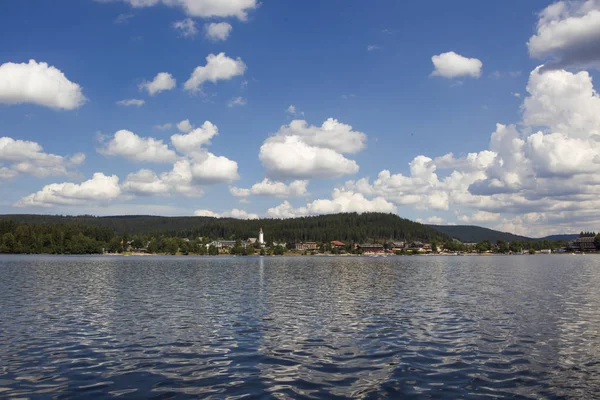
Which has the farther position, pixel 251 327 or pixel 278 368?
pixel 251 327

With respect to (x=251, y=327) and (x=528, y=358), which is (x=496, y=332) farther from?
(x=251, y=327)

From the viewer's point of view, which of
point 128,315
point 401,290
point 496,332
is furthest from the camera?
point 401,290

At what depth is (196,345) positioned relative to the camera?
93.1ft

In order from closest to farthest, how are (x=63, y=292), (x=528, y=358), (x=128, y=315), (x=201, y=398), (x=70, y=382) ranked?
(x=201, y=398) < (x=70, y=382) < (x=528, y=358) < (x=128, y=315) < (x=63, y=292)

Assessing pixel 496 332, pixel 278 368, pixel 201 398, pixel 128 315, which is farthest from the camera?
pixel 128 315

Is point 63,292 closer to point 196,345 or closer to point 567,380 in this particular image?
point 196,345

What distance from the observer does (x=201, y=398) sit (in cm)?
1858

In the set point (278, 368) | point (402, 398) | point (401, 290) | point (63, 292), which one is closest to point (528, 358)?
point (402, 398)

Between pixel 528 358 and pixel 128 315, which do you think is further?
pixel 128 315

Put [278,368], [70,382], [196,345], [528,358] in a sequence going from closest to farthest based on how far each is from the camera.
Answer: [70,382]
[278,368]
[528,358]
[196,345]

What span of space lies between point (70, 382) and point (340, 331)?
59.1 ft

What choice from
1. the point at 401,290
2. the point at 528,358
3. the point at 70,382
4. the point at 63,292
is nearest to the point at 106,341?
the point at 70,382

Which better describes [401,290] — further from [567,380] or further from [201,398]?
[201,398]

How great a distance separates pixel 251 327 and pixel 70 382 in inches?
602
